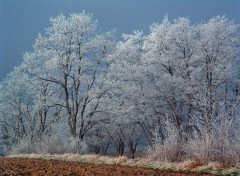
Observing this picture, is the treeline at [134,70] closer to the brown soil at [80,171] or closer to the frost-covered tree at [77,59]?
the frost-covered tree at [77,59]

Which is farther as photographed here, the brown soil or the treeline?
the treeline

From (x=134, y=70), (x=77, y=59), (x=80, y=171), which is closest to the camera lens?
(x=80, y=171)

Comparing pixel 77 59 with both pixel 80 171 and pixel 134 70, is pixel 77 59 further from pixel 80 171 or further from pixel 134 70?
pixel 80 171

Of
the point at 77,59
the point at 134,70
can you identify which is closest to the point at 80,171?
the point at 77,59

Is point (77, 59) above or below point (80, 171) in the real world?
above

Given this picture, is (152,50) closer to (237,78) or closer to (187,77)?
(187,77)

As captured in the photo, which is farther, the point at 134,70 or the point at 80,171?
the point at 134,70

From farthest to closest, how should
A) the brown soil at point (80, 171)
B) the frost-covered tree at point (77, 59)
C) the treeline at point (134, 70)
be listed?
the frost-covered tree at point (77, 59) → the treeline at point (134, 70) → the brown soil at point (80, 171)

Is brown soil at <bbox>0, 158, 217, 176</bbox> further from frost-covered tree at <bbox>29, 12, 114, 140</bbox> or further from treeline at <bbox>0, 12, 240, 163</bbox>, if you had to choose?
frost-covered tree at <bbox>29, 12, 114, 140</bbox>

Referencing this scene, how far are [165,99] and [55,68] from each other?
9892mm

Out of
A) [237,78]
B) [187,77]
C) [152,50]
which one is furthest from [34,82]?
[237,78]

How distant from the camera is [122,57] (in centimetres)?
3453

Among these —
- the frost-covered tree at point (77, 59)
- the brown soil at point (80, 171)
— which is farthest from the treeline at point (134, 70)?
the brown soil at point (80, 171)

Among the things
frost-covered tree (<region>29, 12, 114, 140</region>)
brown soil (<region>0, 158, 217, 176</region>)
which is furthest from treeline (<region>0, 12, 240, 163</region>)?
brown soil (<region>0, 158, 217, 176</region>)
